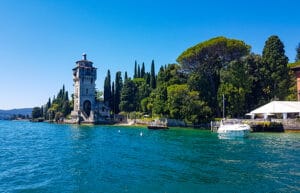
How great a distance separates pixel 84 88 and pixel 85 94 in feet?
6.82

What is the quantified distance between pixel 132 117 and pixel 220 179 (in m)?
68.6

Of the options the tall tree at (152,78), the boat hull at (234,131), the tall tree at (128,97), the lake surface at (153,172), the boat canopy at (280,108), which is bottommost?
the lake surface at (153,172)

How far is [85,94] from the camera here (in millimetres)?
96438

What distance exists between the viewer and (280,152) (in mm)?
22906

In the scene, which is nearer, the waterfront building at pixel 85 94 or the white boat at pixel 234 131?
the white boat at pixel 234 131

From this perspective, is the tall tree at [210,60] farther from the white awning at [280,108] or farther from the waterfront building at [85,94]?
the waterfront building at [85,94]

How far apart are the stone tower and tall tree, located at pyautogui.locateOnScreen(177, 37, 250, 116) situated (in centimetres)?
4467

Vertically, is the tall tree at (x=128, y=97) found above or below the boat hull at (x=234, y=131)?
above

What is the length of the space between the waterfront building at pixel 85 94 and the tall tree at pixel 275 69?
5206 cm

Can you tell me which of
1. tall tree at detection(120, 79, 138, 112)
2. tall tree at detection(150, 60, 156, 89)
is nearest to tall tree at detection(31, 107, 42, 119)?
tall tree at detection(120, 79, 138, 112)

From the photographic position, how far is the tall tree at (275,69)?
176 feet

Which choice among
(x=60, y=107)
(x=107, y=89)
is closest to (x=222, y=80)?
(x=107, y=89)

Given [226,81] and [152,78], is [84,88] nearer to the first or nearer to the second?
[152,78]

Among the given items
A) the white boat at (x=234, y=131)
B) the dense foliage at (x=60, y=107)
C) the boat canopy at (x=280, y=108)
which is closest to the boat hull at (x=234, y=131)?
the white boat at (x=234, y=131)
